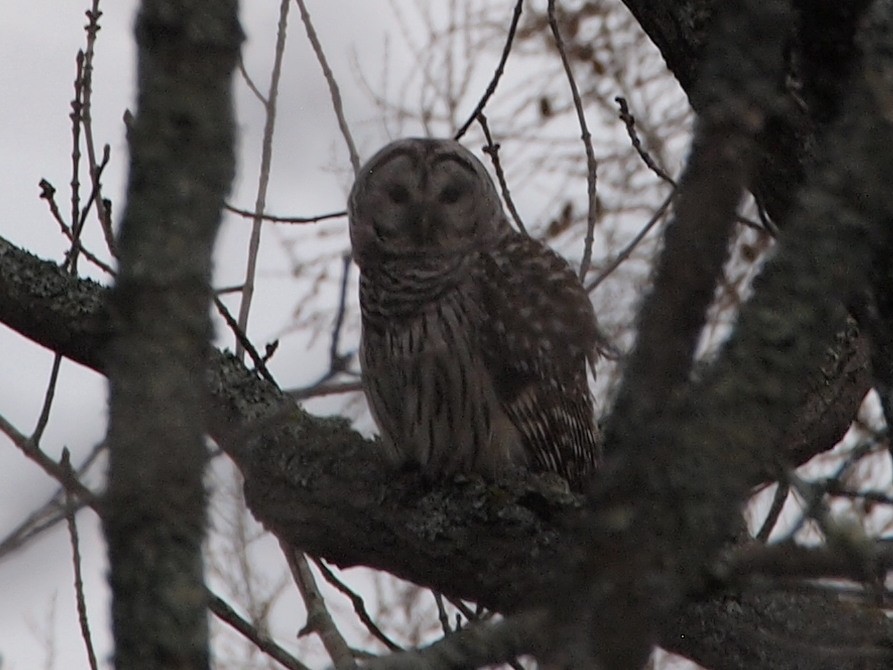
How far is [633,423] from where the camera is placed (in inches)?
57.1

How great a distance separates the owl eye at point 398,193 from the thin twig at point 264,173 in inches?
37.7

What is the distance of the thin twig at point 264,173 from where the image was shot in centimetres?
396

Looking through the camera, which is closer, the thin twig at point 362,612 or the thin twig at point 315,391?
the thin twig at point 315,391

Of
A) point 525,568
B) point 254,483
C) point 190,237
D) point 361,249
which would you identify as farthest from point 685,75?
point 361,249

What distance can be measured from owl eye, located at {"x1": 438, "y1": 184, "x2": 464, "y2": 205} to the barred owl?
0.5 inches

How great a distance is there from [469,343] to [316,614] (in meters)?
1.31

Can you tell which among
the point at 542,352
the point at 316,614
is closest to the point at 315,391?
the point at 316,614

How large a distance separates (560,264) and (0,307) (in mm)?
2035

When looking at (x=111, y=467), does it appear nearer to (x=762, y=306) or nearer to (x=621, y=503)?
(x=621, y=503)

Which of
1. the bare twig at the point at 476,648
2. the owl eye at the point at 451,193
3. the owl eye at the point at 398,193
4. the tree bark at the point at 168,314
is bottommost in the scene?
the bare twig at the point at 476,648

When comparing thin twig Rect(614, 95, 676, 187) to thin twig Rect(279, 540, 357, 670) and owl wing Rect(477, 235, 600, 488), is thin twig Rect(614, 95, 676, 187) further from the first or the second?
thin twig Rect(279, 540, 357, 670)

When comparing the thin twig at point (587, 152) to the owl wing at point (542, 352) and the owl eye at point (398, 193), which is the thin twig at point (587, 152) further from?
the owl eye at point (398, 193)

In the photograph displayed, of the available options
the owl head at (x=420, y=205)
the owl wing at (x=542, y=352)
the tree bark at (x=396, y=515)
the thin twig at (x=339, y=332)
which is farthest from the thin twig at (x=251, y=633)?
the owl head at (x=420, y=205)

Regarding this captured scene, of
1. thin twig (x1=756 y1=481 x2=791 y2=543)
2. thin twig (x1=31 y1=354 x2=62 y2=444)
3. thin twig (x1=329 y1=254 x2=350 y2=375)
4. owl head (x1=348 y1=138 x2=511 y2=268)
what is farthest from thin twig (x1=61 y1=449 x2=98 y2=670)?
owl head (x1=348 y1=138 x2=511 y2=268)
